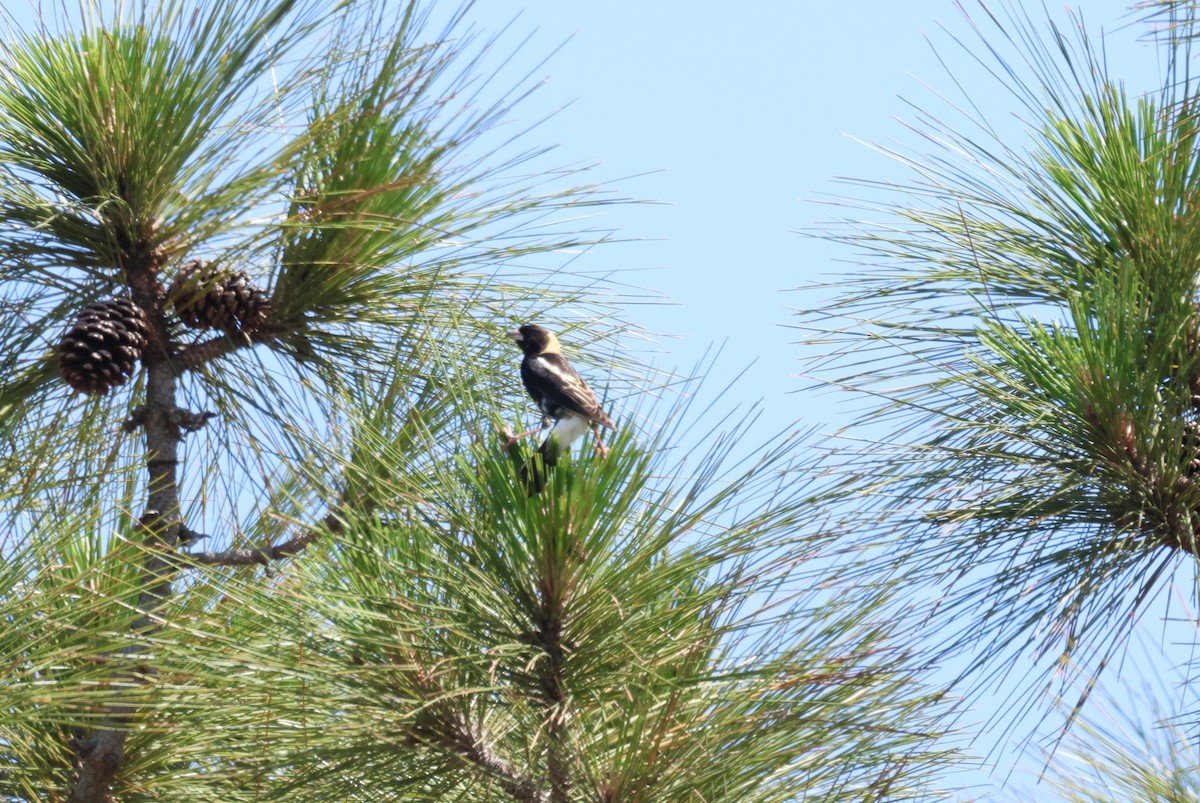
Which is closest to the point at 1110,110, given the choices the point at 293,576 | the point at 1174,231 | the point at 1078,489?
the point at 1174,231

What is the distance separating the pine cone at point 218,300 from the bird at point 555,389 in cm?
50

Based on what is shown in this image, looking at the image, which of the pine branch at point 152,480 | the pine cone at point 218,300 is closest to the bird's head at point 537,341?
the pine cone at point 218,300

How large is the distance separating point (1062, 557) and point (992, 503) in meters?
0.14

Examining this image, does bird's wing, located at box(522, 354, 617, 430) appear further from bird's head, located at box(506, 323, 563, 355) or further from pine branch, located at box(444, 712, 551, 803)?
pine branch, located at box(444, 712, 551, 803)

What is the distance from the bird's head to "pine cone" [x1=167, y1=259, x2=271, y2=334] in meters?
0.51

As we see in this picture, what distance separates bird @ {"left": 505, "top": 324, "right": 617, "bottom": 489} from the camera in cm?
257

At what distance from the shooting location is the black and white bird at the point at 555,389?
2.59 m

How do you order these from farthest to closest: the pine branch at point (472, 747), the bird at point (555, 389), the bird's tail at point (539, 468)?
the bird at point (555, 389)
the pine branch at point (472, 747)
the bird's tail at point (539, 468)

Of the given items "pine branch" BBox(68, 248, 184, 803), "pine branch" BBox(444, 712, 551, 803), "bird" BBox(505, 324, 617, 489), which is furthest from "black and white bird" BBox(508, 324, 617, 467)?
"pine branch" BBox(68, 248, 184, 803)

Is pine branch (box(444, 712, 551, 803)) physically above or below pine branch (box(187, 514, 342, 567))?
below

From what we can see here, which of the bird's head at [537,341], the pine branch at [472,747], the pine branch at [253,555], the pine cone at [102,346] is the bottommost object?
the pine branch at [472,747]

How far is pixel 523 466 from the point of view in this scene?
83.4 inches

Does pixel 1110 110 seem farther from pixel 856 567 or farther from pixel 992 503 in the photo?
pixel 856 567

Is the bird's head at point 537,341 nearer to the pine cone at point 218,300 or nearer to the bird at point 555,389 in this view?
the bird at point 555,389
